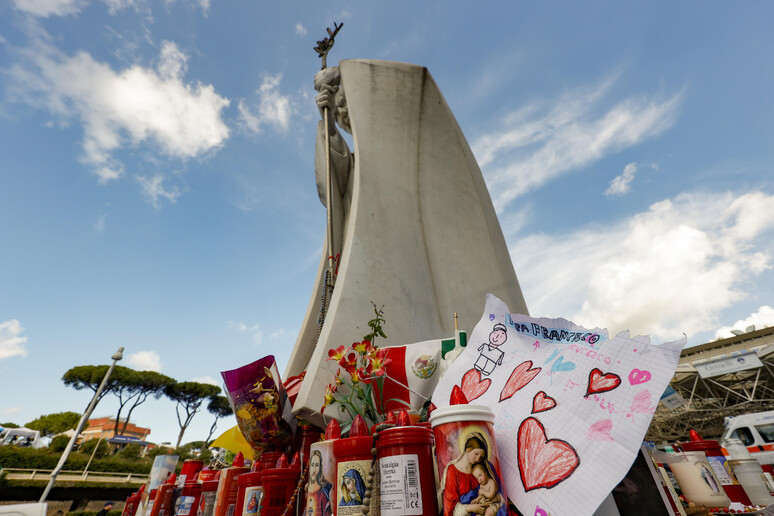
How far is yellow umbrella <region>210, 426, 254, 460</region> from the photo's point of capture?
91.8 inches

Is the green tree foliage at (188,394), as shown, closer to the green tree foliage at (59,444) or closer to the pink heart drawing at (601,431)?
the green tree foliage at (59,444)

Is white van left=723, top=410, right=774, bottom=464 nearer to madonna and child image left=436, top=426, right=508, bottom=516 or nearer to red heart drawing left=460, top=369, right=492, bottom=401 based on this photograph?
red heart drawing left=460, top=369, right=492, bottom=401

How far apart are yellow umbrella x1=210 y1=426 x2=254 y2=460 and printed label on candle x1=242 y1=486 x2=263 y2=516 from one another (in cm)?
104

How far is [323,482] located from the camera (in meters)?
1.06

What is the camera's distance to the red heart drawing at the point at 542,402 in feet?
3.13

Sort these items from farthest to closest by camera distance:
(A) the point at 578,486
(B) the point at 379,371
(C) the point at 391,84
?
(C) the point at 391,84, (B) the point at 379,371, (A) the point at 578,486

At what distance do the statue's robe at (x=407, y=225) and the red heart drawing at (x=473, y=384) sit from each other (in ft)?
4.79

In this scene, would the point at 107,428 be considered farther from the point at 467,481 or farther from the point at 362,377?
the point at 467,481

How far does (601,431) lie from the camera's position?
0.83 meters

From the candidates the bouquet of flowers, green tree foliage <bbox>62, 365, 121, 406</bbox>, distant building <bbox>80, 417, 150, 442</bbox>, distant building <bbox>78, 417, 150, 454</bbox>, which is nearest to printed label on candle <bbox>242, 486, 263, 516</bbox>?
the bouquet of flowers

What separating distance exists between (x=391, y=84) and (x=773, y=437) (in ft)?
22.5

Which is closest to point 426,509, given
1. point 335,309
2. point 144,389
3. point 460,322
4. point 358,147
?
point 335,309

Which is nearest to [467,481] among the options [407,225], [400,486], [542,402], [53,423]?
[400,486]

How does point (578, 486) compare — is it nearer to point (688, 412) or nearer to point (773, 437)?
point (773, 437)
